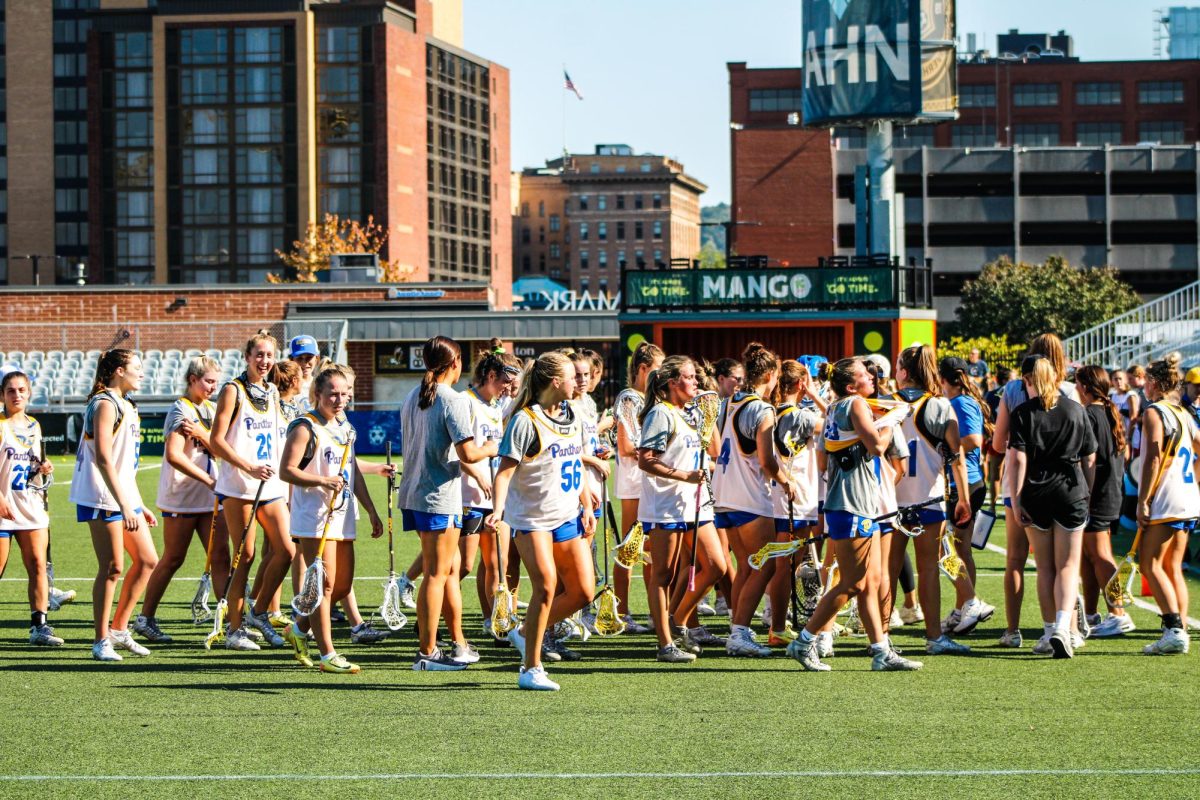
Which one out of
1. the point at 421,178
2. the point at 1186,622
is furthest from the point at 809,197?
the point at 1186,622

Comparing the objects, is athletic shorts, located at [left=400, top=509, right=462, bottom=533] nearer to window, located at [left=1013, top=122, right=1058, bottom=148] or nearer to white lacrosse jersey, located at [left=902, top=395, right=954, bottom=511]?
white lacrosse jersey, located at [left=902, top=395, right=954, bottom=511]

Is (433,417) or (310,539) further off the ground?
(433,417)

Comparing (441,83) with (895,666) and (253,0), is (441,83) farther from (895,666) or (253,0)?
(895,666)

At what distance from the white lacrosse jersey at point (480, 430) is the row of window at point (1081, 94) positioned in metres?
111

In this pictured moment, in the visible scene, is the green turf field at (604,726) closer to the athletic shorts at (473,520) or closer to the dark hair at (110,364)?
the athletic shorts at (473,520)

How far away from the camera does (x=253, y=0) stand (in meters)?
102

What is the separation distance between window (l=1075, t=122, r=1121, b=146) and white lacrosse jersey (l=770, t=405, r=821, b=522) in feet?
370

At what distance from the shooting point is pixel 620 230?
180 meters

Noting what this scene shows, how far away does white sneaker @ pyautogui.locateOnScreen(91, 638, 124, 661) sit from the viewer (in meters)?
9.81

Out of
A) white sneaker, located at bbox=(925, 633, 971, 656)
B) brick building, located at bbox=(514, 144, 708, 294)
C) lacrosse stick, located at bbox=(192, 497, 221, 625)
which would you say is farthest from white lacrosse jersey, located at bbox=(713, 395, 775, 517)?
brick building, located at bbox=(514, 144, 708, 294)

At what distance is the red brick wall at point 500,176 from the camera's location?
118 meters

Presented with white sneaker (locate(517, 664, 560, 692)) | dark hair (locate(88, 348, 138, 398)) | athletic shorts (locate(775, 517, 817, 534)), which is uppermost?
dark hair (locate(88, 348, 138, 398))

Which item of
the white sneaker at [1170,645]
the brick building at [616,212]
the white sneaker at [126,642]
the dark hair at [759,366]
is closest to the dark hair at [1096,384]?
the white sneaker at [1170,645]

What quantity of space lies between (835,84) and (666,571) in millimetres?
38141
